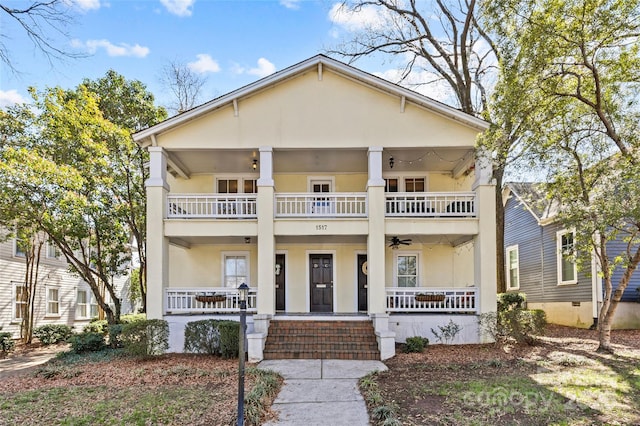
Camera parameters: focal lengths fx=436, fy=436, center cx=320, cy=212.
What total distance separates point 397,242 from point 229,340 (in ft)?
21.8

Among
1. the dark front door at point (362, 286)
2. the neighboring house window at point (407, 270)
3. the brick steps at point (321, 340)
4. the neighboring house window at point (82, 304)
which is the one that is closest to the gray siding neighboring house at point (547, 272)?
the neighboring house window at point (407, 270)

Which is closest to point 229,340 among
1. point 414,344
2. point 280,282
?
point 280,282

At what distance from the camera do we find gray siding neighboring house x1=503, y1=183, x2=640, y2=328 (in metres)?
14.6

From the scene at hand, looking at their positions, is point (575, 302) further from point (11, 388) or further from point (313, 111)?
point (11, 388)

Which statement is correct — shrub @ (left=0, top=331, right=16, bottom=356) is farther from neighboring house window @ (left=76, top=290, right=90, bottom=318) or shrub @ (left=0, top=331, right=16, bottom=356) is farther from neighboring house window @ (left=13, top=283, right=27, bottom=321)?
neighboring house window @ (left=76, top=290, right=90, bottom=318)

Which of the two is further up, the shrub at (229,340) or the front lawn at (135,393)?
the shrub at (229,340)

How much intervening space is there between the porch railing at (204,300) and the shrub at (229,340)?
5.93ft

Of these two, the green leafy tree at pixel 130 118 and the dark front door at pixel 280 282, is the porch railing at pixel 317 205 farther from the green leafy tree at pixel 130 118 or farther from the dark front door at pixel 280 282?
the green leafy tree at pixel 130 118

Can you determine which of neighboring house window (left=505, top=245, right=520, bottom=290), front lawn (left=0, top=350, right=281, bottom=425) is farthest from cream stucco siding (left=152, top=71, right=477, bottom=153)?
neighboring house window (left=505, top=245, right=520, bottom=290)

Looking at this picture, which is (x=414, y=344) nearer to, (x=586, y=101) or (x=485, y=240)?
(x=485, y=240)

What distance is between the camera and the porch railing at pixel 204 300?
12.8 m

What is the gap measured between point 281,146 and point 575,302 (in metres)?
12.1

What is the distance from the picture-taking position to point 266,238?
41.2 feet

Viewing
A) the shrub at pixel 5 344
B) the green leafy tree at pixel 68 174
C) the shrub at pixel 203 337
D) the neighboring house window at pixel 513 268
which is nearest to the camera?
the shrub at pixel 203 337
